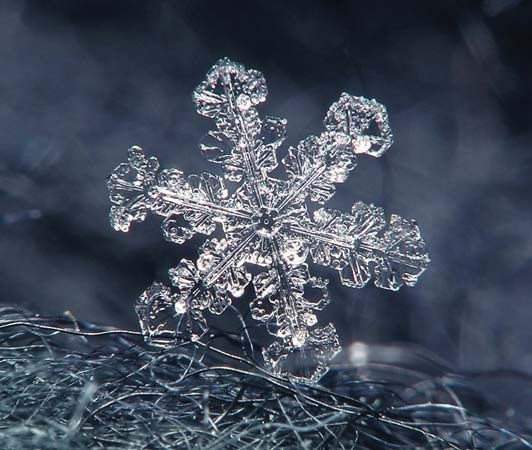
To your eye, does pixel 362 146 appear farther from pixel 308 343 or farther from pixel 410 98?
pixel 308 343

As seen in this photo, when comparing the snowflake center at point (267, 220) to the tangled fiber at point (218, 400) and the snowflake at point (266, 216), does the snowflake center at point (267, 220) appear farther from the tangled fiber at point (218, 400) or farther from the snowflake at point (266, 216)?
the tangled fiber at point (218, 400)

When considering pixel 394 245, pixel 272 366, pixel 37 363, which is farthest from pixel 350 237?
pixel 37 363

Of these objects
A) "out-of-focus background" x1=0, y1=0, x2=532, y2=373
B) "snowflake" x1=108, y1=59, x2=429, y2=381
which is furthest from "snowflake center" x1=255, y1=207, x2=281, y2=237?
"out-of-focus background" x1=0, y1=0, x2=532, y2=373

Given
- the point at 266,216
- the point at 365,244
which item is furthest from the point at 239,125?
the point at 365,244

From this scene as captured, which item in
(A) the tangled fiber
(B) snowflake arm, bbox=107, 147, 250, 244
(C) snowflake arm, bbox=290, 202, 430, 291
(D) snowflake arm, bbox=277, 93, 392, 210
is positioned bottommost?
(A) the tangled fiber

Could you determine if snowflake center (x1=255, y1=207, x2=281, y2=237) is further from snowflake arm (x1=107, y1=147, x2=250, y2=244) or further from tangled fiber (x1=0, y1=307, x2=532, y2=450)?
tangled fiber (x1=0, y1=307, x2=532, y2=450)

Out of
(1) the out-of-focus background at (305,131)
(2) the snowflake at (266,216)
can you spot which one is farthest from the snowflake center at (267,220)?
(1) the out-of-focus background at (305,131)
